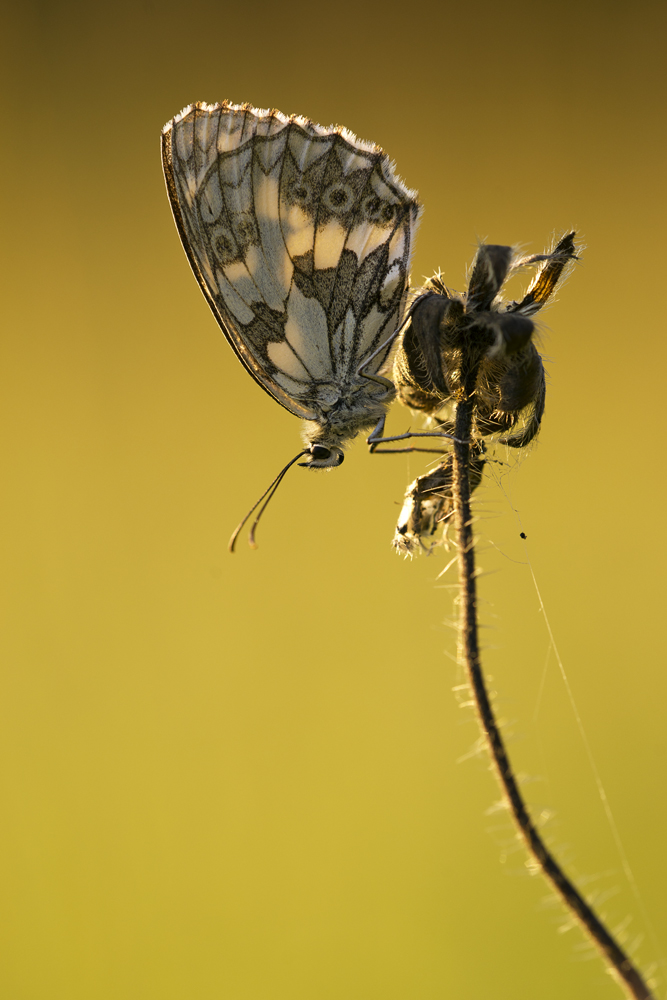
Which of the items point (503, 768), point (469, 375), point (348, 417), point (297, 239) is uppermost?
point (297, 239)

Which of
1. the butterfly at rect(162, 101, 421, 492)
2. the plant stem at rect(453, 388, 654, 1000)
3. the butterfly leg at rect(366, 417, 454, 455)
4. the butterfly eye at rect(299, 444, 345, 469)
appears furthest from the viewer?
the butterfly eye at rect(299, 444, 345, 469)

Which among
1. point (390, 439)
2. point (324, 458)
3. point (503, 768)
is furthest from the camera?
point (324, 458)

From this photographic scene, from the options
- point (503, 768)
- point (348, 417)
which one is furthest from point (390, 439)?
point (503, 768)

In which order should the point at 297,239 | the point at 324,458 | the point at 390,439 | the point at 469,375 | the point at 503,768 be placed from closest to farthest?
the point at 503,768 → the point at 469,375 → the point at 390,439 → the point at 297,239 → the point at 324,458

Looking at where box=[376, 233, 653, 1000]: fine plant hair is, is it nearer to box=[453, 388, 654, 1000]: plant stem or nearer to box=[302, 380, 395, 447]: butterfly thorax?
box=[453, 388, 654, 1000]: plant stem

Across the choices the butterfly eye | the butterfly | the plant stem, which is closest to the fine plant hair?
the plant stem

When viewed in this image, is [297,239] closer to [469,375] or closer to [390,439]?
[390,439]

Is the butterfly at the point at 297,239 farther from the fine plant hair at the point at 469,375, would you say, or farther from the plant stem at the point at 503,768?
the plant stem at the point at 503,768

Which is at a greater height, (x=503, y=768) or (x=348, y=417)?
(x=348, y=417)
